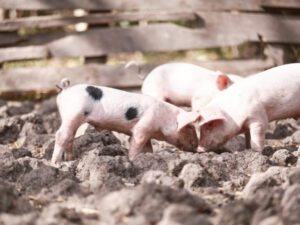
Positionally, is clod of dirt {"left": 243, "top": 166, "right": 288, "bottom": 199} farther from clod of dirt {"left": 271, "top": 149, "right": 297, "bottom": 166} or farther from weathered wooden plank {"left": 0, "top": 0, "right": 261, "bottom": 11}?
weathered wooden plank {"left": 0, "top": 0, "right": 261, "bottom": 11}

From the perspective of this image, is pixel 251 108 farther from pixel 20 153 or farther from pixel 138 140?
pixel 20 153

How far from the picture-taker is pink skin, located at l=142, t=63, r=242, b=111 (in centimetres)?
779

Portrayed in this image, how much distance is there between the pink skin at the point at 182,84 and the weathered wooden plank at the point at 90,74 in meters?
1.15

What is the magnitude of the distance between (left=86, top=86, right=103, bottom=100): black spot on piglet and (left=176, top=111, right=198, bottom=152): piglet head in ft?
1.99

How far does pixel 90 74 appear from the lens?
30.8 ft

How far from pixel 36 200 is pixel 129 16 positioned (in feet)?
16.6

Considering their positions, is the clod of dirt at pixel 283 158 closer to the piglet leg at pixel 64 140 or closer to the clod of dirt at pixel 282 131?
the piglet leg at pixel 64 140

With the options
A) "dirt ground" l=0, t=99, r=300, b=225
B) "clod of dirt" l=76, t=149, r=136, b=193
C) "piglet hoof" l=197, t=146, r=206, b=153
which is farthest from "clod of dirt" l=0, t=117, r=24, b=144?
"clod of dirt" l=76, t=149, r=136, b=193

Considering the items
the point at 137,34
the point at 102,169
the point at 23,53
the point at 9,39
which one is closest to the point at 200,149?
the point at 102,169

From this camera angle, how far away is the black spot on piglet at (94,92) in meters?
6.00

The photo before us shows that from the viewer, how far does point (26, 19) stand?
30.7 feet

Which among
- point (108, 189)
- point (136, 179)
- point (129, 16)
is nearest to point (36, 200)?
point (108, 189)

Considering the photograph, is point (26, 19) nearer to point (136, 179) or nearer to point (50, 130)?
point (50, 130)

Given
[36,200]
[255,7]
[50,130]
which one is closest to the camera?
[36,200]
